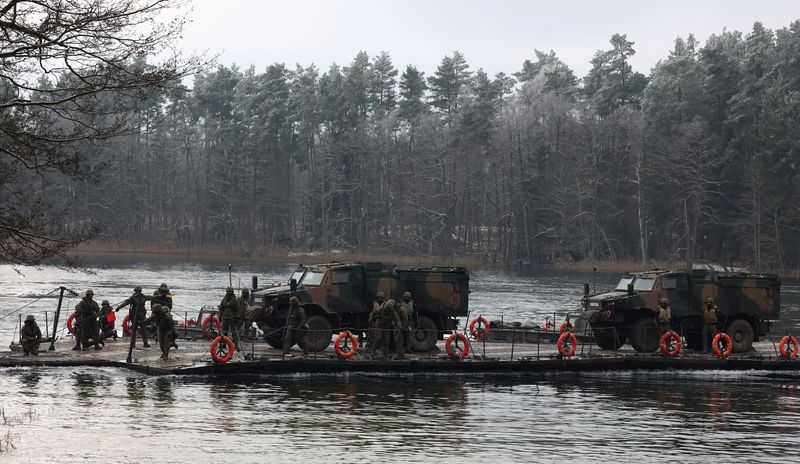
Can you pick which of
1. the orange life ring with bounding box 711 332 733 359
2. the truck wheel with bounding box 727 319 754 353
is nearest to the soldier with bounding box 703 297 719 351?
the orange life ring with bounding box 711 332 733 359

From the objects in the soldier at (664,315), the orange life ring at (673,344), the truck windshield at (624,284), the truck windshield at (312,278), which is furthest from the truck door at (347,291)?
the orange life ring at (673,344)

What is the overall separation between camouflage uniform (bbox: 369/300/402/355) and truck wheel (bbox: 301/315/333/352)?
169 cm

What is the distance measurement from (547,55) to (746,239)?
76101mm

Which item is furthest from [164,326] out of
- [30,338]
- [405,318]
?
[405,318]

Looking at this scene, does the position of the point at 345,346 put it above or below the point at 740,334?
below

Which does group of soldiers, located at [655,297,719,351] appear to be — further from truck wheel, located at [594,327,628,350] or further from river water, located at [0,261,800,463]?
truck wheel, located at [594,327,628,350]

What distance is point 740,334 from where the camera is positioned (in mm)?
32125

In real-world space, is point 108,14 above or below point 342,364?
above

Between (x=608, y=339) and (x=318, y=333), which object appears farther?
(x=608, y=339)

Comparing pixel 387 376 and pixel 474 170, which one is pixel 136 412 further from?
pixel 474 170

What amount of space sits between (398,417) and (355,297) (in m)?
6.99

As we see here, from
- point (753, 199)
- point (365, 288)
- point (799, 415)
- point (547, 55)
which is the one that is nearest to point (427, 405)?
point (365, 288)

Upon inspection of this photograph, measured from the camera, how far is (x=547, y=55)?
160 meters

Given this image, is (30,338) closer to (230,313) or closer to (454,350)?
(230,313)
